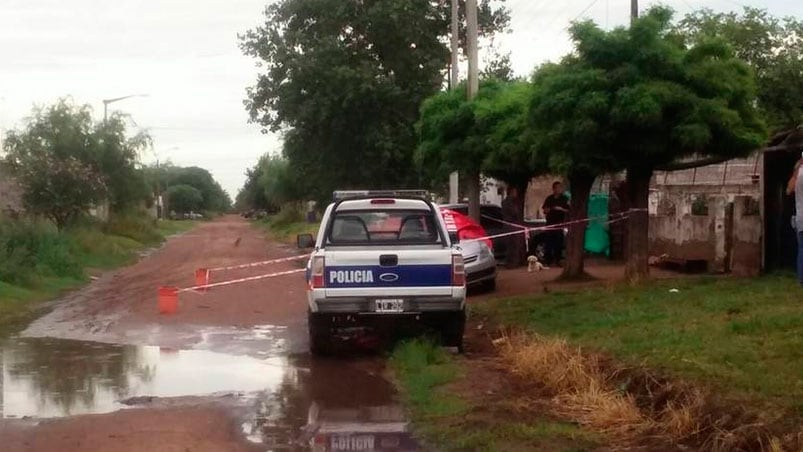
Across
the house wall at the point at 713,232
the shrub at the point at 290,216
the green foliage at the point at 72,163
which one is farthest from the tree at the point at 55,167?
the shrub at the point at 290,216

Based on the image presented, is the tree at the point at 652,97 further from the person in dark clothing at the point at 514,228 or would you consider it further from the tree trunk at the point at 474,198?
the person in dark clothing at the point at 514,228

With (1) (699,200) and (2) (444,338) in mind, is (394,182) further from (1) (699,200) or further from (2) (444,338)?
(2) (444,338)

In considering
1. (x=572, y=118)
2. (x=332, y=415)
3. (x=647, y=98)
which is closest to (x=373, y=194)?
(x=572, y=118)

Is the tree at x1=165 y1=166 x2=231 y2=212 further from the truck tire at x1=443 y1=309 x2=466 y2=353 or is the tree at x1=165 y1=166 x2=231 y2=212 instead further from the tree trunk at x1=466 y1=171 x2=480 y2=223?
the truck tire at x1=443 y1=309 x2=466 y2=353

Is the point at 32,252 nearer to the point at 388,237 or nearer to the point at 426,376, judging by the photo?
the point at 388,237

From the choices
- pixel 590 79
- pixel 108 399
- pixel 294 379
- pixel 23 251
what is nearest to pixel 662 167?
pixel 590 79

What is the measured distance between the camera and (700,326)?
1217cm

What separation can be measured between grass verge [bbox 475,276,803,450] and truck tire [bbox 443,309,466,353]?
602 millimetres

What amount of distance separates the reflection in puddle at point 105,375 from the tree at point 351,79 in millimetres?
20557

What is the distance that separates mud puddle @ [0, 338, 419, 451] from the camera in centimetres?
948

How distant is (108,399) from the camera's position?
1095 cm

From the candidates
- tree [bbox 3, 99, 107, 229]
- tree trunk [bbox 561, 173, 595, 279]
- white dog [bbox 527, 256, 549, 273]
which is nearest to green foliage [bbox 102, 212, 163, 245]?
tree [bbox 3, 99, 107, 229]

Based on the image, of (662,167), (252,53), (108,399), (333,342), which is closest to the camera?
(108,399)

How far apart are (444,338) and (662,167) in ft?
21.3
